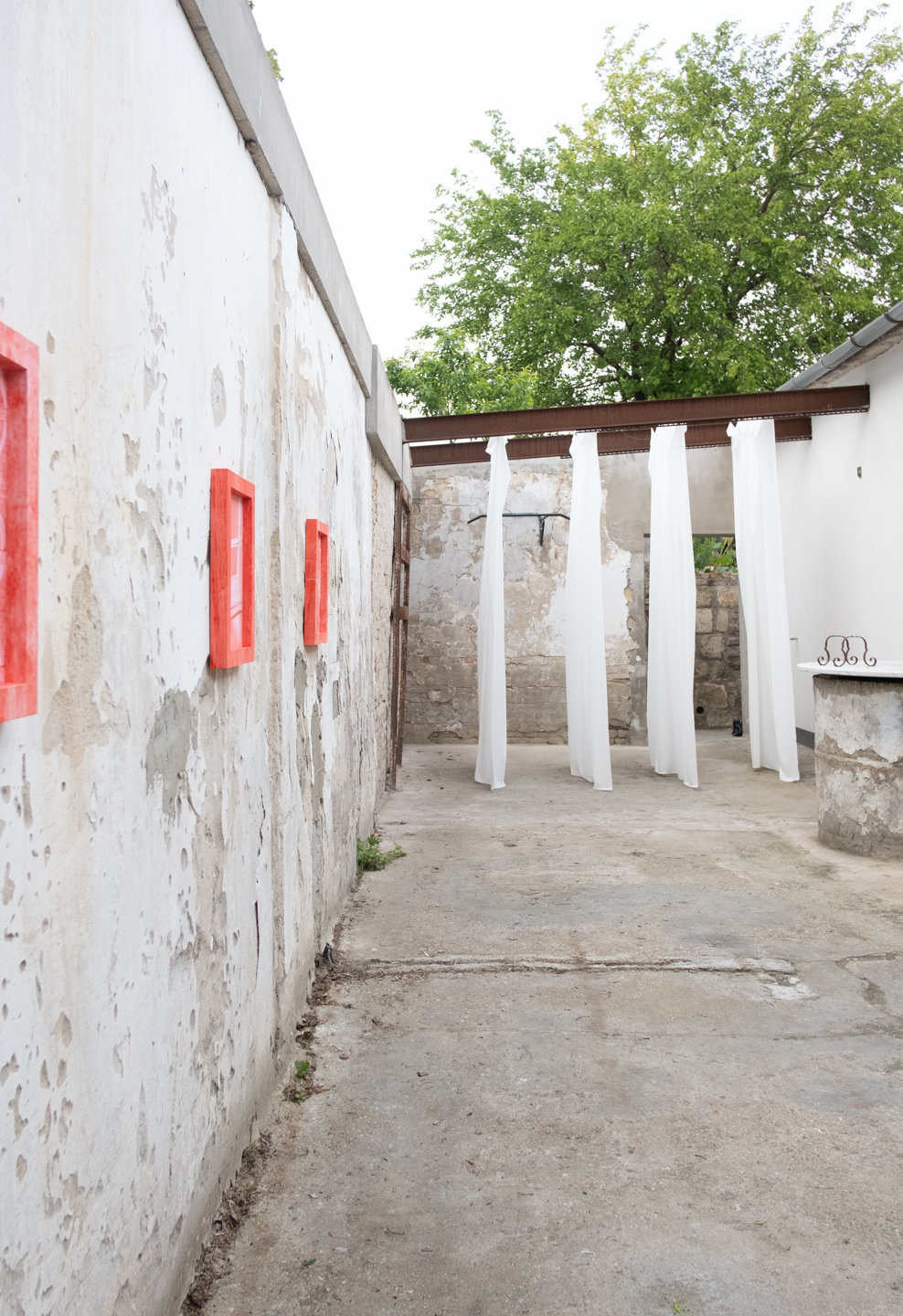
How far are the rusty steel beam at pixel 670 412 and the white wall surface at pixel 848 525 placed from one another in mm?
340

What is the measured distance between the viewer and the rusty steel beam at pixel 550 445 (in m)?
8.16

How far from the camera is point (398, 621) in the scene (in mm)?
7547

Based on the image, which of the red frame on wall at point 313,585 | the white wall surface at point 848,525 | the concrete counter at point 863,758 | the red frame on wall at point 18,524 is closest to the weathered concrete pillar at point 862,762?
the concrete counter at point 863,758

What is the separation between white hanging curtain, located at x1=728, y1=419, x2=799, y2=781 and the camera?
752 cm

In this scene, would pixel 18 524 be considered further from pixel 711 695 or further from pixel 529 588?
pixel 711 695

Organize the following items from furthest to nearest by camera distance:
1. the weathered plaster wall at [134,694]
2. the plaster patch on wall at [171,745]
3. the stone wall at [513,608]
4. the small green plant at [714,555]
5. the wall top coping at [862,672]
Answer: the small green plant at [714,555] → the stone wall at [513,608] → the wall top coping at [862,672] → the plaster patch on wall at [171,745] → the weathered plaster wall at [134,694]

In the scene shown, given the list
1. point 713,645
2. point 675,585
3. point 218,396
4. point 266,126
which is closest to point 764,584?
point 675,585

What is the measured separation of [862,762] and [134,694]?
4.45 meters

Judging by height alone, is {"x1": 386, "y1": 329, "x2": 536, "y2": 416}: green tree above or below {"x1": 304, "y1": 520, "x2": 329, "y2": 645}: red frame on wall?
above

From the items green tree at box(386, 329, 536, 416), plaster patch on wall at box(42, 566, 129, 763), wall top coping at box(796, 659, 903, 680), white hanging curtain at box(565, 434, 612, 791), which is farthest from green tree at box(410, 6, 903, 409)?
plaster patch on wall at box(42, 566, 129, 763)

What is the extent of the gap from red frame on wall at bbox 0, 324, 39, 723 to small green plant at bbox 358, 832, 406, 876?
3.95 meters

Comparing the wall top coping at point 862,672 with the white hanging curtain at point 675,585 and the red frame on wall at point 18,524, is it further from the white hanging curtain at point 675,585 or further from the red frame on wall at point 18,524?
the red frame on wall at point 18,524

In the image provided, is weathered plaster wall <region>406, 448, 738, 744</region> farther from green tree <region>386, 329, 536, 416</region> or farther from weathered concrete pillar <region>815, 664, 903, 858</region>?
green tree <region>386, 329, 536, 416</region>

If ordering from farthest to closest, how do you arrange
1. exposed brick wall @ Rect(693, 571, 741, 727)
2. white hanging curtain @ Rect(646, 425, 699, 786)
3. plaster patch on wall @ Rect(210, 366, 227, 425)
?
exposed brick wall @ Rect(693, 571, 741, 727) → white hanging curtain @ Rect(646, 425, 699, 786) → plaster patch on wall @ Rect(210, 366, 227, 425)
